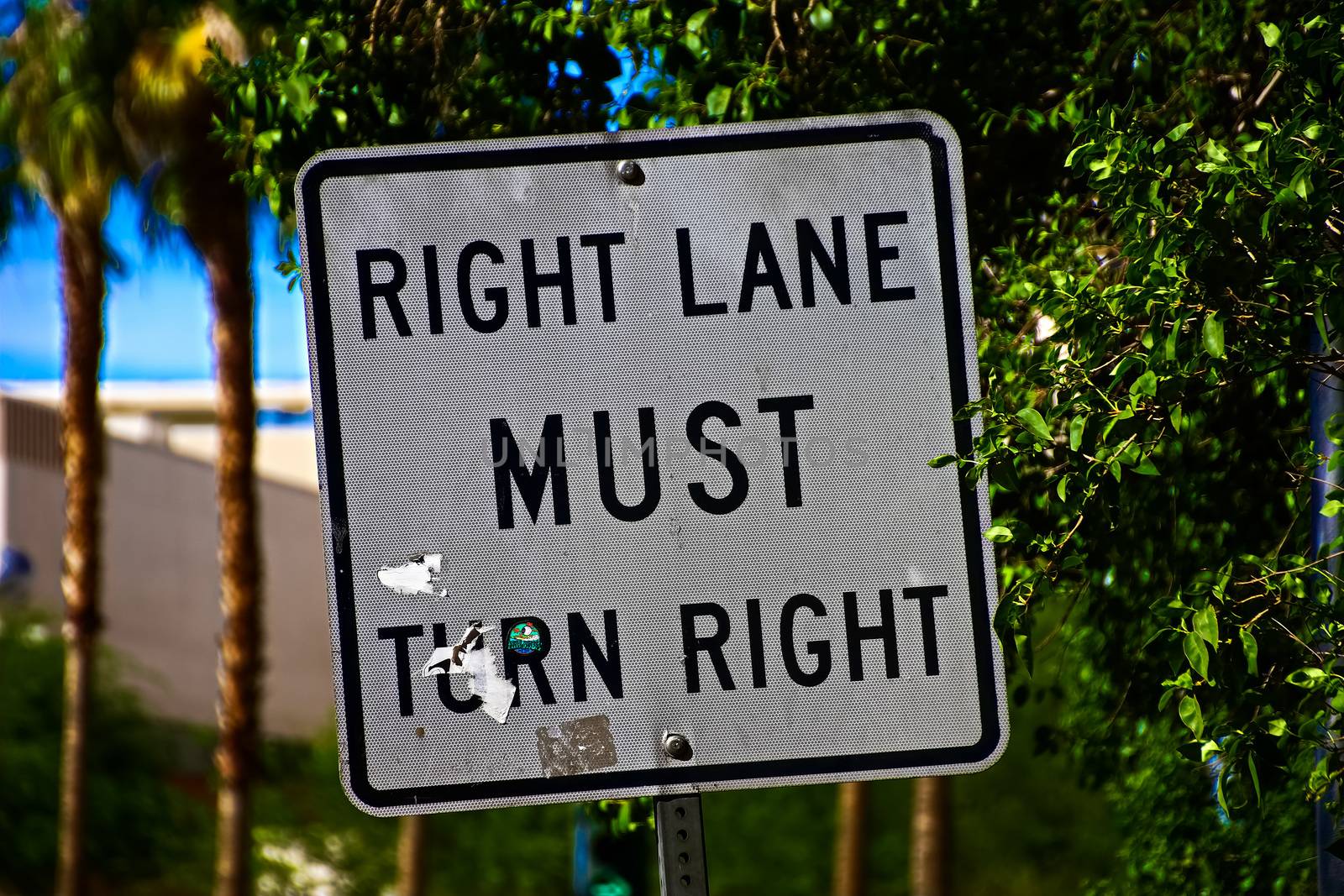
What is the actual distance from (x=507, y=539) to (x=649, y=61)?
106 inches

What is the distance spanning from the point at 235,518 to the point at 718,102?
1141 centimetres

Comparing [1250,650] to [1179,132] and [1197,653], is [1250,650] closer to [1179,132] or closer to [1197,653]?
[1197,653]

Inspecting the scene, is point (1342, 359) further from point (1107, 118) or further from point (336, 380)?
point (336, 380)

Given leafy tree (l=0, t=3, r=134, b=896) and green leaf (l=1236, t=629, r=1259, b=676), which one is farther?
leafy tree (l=0, t=3, r=134, b=896)

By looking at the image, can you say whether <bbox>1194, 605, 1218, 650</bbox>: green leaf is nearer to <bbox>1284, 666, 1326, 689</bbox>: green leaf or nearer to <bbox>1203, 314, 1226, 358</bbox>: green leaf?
<bbox>1284, 666, 1326, 689</bbox>: green leaf

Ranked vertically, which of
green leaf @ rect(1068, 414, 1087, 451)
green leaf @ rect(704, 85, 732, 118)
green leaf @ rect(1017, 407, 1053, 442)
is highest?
green leaf @ rect(704, 85, 732, 118)

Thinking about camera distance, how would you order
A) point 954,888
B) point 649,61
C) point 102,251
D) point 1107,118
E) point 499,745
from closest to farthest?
point 499,745
point 1107,118
point 649,61
point 102,251
point 954,888

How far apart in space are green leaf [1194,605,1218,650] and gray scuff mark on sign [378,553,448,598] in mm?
1147

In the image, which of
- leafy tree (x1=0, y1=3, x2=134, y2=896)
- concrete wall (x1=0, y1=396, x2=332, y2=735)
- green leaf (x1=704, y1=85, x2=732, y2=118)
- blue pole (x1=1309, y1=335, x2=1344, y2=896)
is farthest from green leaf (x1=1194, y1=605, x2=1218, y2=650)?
concrete wall (x1=0, y1=396, x2=332, y2=735)

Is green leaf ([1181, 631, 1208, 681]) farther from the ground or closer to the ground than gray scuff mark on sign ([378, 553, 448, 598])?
closer to the ground

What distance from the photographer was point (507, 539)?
2098 millimetres

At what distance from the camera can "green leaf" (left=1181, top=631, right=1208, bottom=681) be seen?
233 centimetres

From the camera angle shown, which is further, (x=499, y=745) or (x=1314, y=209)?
(x=1314, y=209)

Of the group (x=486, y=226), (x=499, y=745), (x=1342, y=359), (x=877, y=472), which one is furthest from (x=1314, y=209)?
(x=499, y=745)
